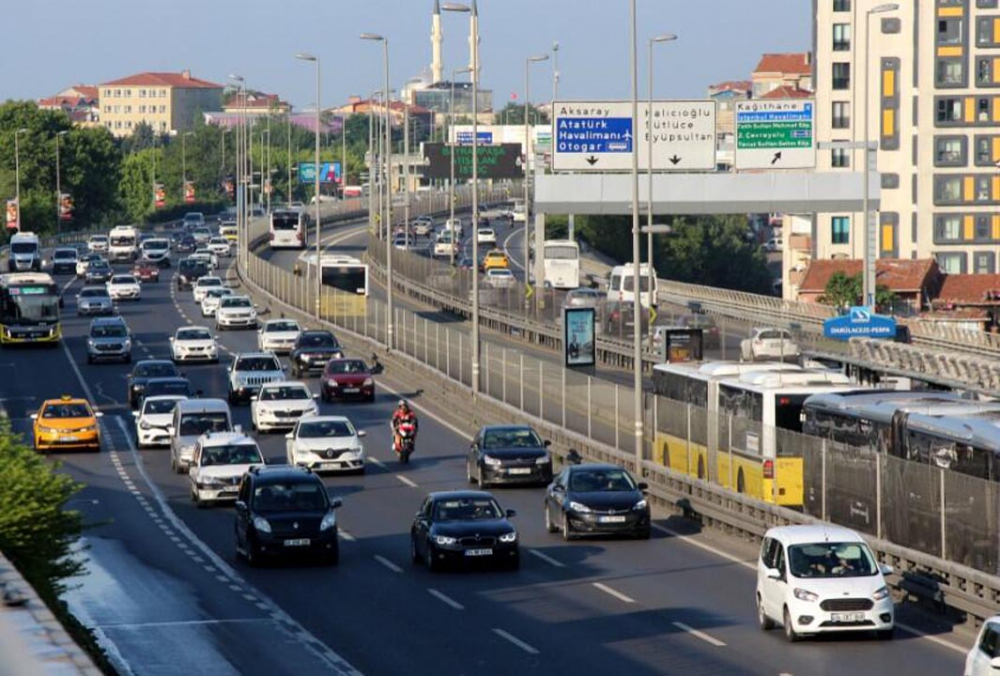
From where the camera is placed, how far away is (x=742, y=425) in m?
35.5

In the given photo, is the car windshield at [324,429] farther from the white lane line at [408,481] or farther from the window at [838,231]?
the window at [838,231]

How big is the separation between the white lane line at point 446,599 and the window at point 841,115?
94862 mm

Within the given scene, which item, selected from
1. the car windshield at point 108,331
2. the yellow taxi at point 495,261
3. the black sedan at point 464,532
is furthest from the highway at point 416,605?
the yellow taxi at point 495,261

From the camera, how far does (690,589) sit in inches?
1145

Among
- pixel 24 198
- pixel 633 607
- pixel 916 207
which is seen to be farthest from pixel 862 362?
pixel 24 198

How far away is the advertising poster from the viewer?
5556 centimetres

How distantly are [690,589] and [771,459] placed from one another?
5480mm

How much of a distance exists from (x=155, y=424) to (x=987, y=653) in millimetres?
32671

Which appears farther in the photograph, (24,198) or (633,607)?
(24,198)

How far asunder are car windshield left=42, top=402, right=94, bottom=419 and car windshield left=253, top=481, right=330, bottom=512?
17393 mm

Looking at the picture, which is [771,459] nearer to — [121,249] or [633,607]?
[633,607]

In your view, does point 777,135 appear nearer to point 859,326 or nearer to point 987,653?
point 859,326

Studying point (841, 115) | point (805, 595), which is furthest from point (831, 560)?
point (841, 115)

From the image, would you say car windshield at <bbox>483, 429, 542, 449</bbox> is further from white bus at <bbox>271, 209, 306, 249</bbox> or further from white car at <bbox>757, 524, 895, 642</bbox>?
white bus at <bbox>271, 209, 306, 249</bbox>
